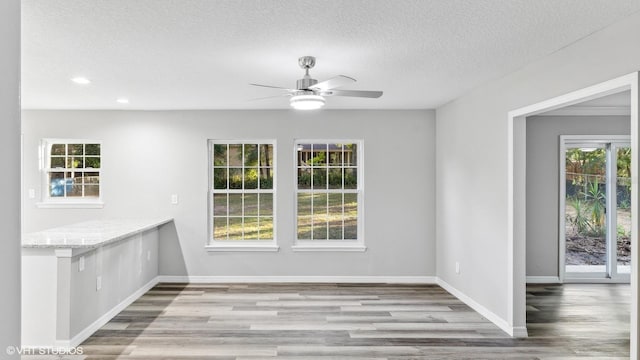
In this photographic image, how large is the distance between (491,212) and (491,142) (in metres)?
0.72

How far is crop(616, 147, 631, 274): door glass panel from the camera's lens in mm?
5934

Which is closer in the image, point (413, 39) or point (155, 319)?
point (413, 39)

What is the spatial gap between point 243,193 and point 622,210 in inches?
213

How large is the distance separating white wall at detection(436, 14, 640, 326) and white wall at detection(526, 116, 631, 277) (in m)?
1.38

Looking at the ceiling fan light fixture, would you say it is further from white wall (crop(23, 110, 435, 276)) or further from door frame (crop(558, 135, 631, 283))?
door frame (crop(558, 135, 631, 283))

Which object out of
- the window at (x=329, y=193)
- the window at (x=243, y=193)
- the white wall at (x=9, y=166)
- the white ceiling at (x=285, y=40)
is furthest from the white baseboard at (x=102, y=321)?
the white wall at (x=9, y=166)

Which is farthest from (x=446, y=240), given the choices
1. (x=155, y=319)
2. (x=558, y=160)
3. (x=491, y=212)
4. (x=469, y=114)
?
(x=155, y=319)

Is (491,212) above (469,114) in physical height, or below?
below

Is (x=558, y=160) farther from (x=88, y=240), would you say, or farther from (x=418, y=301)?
(x=88, y=240)

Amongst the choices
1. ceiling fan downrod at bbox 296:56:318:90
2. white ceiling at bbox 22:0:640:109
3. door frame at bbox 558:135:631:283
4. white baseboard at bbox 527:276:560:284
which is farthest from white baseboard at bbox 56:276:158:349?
door frame at bbox 558:135:631:283

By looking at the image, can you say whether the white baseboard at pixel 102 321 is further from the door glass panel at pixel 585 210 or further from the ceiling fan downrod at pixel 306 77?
the door glass panel at pixel 585 210

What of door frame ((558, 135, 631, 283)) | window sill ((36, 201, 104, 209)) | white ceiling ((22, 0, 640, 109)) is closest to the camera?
white ceiling ((22, 0, 640, 109))

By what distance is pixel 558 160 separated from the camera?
602cm

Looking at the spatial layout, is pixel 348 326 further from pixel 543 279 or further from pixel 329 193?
pixel 543 279
